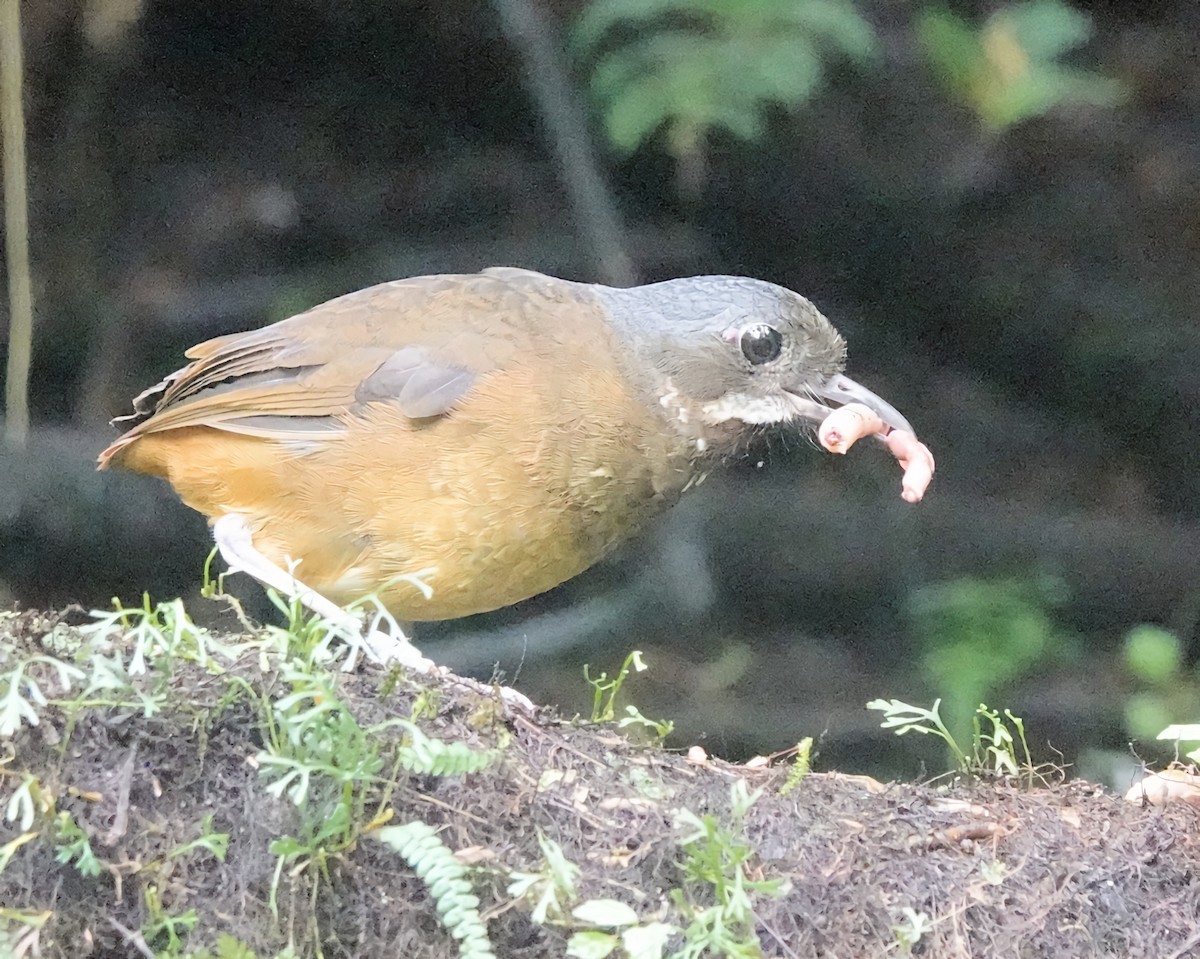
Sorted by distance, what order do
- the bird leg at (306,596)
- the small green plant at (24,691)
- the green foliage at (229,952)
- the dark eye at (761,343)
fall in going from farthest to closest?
the dark eye at (761,343), the bird leg at (306,596), the small green plant at (24,691), the green foliage at (229,952)

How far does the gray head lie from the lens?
7.20 feet

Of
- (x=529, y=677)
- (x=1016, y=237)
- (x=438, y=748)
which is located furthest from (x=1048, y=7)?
(x=438, y=748)

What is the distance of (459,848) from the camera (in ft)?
4.23

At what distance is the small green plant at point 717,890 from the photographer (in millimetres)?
1210

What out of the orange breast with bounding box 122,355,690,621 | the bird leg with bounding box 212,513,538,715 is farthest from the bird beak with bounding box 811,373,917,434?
the bird leg with bounding box 212,513,538,715

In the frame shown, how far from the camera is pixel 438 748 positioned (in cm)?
125

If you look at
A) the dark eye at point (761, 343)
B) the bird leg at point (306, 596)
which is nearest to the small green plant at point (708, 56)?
the dark eye at point (761, 343)

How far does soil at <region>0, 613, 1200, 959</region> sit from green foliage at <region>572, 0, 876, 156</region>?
149 centimetres

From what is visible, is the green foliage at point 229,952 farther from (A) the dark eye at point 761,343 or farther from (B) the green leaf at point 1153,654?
(B) the green leaf at point 1153,654

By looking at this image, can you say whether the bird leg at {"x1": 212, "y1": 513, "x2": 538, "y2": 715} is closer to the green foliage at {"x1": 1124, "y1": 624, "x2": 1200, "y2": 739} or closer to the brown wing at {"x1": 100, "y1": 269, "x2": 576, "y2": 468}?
the brown wing at {"x1": 100, "y1": 269, "x2": 576, "y2": 468}

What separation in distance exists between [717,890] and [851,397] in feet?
3.90

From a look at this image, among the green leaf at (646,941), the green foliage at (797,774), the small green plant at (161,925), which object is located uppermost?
the small green plant at (161,925)

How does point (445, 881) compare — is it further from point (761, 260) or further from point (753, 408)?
point (761, 260)

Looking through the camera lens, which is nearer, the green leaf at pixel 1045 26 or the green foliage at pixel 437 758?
the green foliage at pixel 437 758
